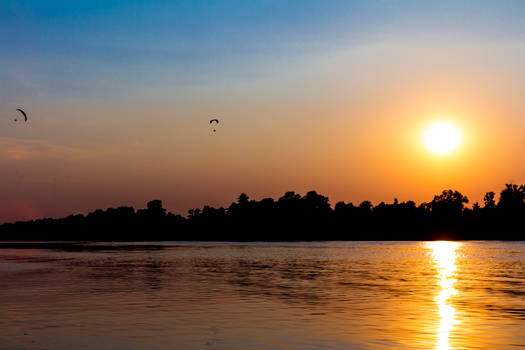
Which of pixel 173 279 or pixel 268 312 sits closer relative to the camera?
pixel 268 312

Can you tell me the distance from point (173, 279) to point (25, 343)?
116 feet

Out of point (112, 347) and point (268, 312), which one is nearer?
point (112, 347)

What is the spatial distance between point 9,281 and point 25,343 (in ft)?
108

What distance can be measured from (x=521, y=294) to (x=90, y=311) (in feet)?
94.9

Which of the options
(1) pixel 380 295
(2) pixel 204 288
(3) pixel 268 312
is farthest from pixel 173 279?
(3) pixel 268 312

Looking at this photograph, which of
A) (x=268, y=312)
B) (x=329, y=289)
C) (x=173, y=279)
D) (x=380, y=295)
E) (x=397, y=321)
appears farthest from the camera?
(x=173, y=279)

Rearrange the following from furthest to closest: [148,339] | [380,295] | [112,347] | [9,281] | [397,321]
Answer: [9,281] < [380,295] < [397,321] < [148,339] < [112,347]

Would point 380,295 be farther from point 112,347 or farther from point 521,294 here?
point 112,347

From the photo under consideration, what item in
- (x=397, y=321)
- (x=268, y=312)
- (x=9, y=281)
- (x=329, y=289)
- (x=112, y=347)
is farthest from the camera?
(x=9, y=281)

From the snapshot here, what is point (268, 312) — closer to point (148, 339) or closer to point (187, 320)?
point (187, 320)

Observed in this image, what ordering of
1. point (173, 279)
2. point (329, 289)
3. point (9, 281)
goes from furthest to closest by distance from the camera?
point (173, 279) < point (9, 281) < point (329, 289)

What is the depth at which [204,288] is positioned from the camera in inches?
2077

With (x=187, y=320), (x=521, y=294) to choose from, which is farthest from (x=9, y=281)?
(x=521, y=294)

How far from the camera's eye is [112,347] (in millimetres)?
26688
